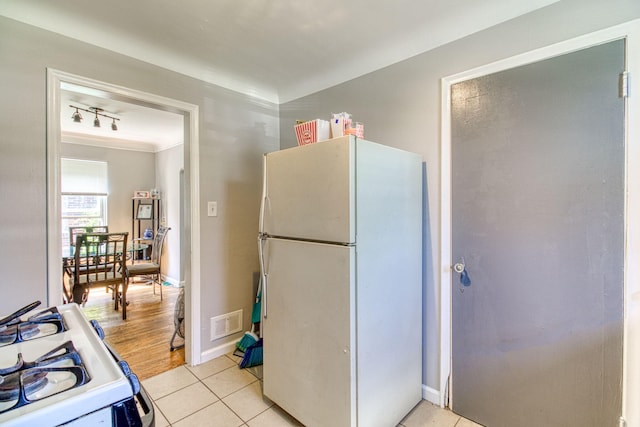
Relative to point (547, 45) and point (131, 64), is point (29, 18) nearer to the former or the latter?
point (131, 64)

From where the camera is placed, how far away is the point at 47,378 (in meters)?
0.70

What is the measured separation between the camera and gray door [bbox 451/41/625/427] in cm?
137

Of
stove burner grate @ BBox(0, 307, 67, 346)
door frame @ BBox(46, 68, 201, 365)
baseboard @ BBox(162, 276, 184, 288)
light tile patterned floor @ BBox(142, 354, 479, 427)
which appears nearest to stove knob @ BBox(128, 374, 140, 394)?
stove burner grate @ BBox(0, 307, 67, 346)

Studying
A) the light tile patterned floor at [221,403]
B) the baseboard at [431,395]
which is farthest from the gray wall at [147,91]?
the baseboard at [431,395]

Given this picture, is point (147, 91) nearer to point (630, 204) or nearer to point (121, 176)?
point (630, 204)

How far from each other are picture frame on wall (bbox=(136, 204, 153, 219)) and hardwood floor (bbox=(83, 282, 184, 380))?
1.31 meters

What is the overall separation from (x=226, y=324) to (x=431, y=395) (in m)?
1.66

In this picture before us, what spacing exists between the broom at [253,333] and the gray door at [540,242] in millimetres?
1505

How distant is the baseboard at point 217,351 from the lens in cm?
241

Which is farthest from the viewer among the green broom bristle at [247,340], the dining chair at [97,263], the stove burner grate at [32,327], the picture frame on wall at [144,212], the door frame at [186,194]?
the picture frame on wall at [144,212]

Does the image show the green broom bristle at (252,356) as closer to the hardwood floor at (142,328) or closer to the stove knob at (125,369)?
the hardwood floor at (142,328)

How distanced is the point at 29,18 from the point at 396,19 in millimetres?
2063

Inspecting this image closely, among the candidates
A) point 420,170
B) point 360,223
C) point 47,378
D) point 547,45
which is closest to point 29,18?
point 47,378

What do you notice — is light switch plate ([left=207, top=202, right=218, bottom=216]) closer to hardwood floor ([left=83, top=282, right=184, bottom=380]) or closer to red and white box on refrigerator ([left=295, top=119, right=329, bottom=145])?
red and white box on refrigerator ([left=295, top=119, right=329, bottom=145])
